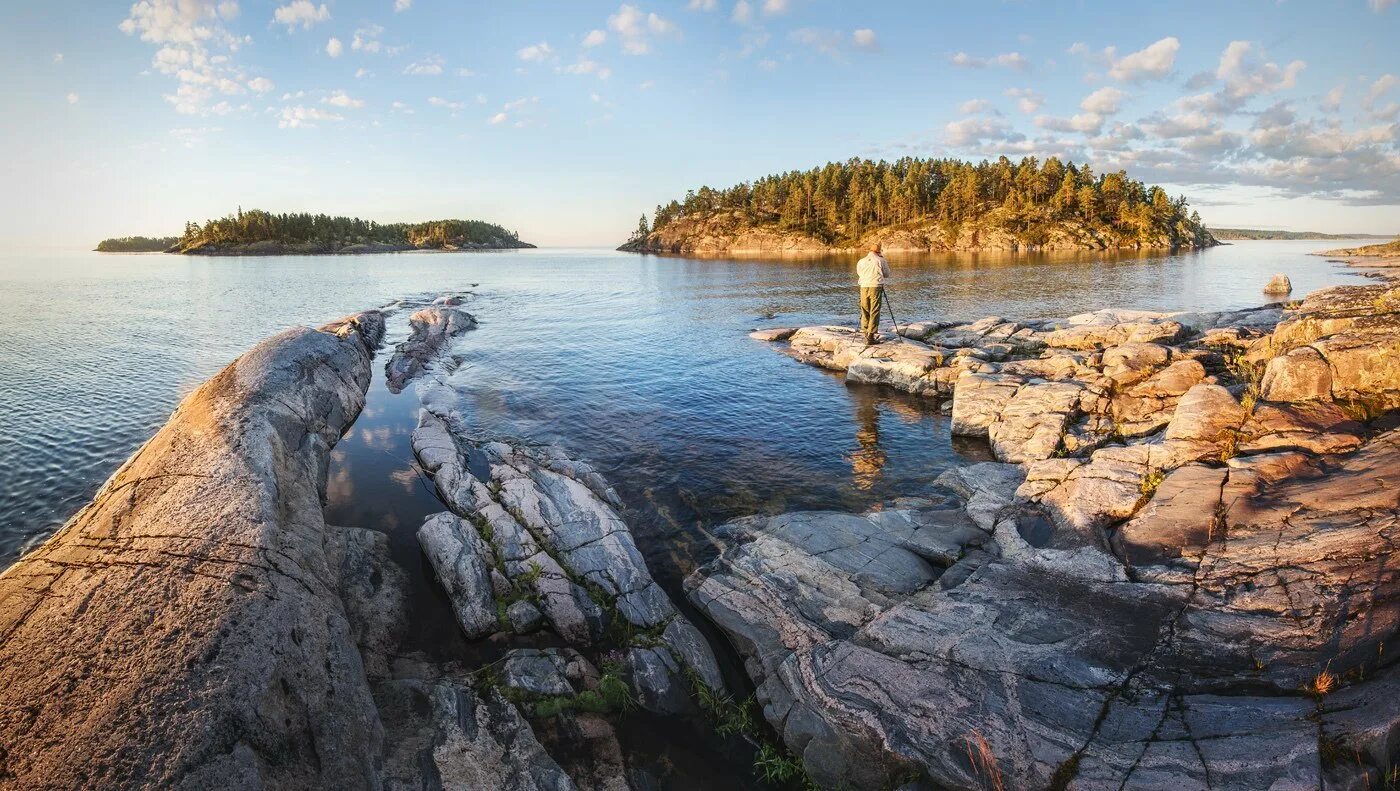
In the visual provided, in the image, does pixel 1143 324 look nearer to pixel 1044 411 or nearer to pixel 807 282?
pixel 1044 411

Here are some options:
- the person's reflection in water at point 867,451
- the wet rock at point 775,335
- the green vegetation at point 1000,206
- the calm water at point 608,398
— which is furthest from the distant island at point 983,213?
the person's reflection in water at point 867,451

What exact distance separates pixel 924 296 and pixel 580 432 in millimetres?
49752

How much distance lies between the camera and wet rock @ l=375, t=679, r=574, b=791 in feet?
24.8

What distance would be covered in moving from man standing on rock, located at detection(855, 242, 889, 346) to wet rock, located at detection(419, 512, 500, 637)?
80.6 feet

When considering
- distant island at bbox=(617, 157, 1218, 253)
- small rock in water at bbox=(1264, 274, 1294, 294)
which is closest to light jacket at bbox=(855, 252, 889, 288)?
small rock in water at bbox=(1264, 274, 1294, 294)

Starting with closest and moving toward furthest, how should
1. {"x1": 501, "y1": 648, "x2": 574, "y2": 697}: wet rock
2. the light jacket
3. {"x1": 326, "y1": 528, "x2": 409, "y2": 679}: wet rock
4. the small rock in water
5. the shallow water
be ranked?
{"x1": 501, "y1": 648, "x2": 574, "y2": 697}: wet rock < {"x1": 326, "y1": 528, "x2": 409, "y2": 679}: wet rock < the shallow water < the light jacket < the small rock in water

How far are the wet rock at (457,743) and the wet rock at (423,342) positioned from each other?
862 inches

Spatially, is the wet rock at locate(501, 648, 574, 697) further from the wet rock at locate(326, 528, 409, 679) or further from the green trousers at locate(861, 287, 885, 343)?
the green trousers at locate(861, 287, 885, 343)

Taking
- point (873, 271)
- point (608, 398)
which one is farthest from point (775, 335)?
point (608, 398)

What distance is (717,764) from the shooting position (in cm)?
876

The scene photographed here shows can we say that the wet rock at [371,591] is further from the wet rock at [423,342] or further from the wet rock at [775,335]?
the wet rock at [775,335]

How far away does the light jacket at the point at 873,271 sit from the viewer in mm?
31312

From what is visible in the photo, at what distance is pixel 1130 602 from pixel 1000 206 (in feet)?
631

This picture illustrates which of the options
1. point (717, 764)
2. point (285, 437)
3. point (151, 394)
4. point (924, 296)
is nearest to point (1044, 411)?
point (717, 764)
